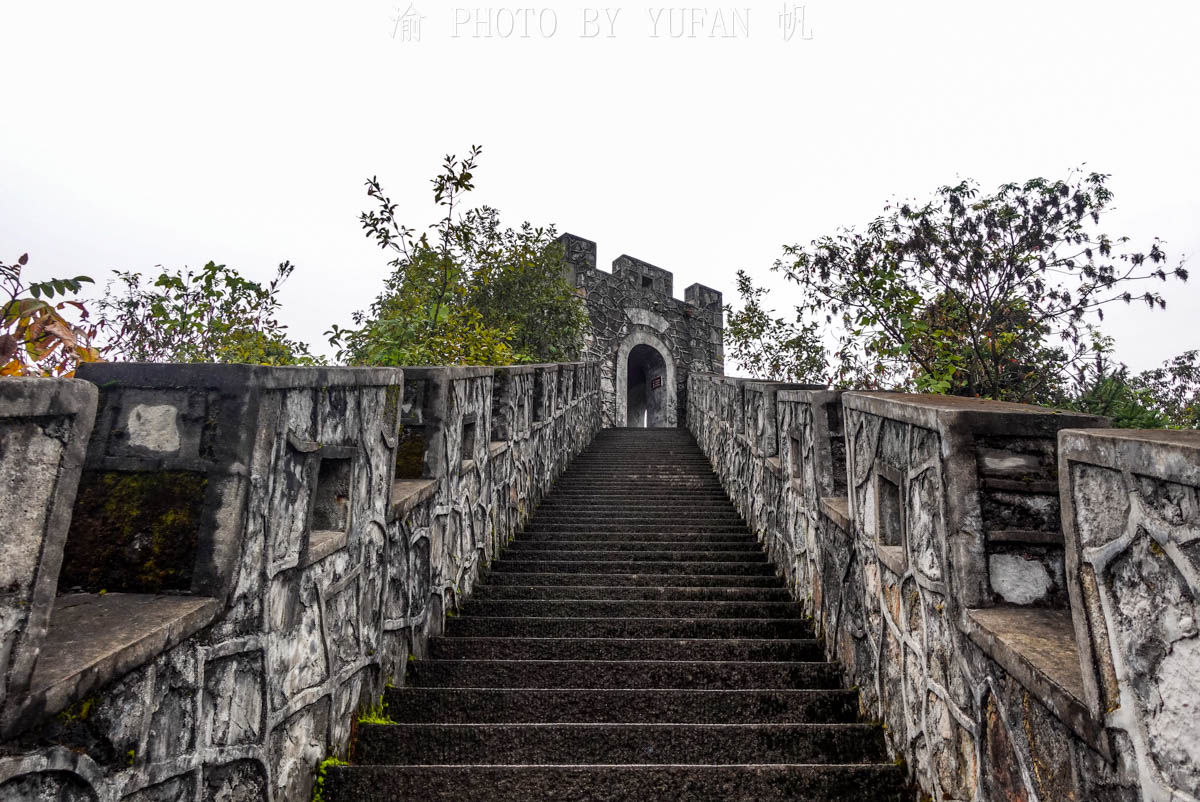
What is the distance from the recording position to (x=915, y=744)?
2252 mm

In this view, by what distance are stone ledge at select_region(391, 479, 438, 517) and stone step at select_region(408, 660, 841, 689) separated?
836 mm

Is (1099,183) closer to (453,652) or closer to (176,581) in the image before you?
(453,652)

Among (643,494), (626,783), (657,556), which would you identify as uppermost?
(643,494)

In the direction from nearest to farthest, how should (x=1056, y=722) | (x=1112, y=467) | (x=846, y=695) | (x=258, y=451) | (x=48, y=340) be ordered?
(x=1112, y=467)
(x=1056, y=722)
(x=258, y=451)
(x=48, y=340)
(x=846, y=695)

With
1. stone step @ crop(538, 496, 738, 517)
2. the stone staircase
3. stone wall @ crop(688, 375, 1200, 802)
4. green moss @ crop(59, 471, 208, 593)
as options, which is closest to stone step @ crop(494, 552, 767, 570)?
the stone staircase

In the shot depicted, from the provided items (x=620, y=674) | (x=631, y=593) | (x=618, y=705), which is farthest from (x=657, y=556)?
(x=618, y=705)

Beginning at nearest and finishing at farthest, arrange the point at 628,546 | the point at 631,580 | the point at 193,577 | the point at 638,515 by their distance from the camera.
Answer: the point at 193,577, the point at 631,580, the point at 628,546, the point at 638,515

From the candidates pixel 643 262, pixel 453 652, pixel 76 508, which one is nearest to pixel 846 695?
pixel 453 652

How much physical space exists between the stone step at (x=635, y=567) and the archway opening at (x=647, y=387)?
Answer: 430 inches

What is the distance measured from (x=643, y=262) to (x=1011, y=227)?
972cm

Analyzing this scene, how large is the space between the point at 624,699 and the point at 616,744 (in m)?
0.31

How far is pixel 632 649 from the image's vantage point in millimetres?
3518

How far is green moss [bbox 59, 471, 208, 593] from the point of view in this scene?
5.69 feet

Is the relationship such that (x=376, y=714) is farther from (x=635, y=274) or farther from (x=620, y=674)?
(x=635, y=274)
